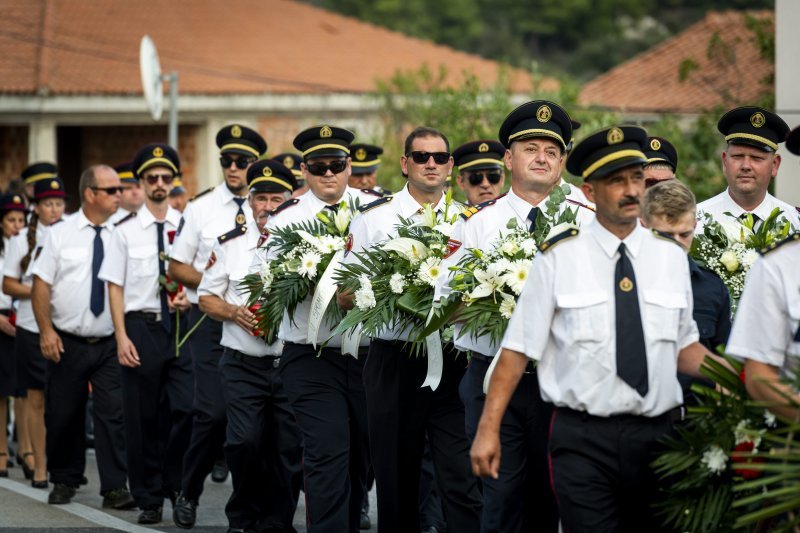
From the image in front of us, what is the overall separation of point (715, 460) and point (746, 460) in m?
0.12

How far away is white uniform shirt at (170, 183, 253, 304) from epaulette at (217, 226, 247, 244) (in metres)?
0.67

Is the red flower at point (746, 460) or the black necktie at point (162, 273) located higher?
the black necktie at point (162, 273)

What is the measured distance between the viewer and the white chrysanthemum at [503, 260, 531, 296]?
22.9 ft

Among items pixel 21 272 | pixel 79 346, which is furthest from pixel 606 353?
pixel 21 272

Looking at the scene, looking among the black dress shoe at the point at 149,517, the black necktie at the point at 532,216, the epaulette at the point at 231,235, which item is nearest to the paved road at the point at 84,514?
the black dress shoe at the point at 149,517

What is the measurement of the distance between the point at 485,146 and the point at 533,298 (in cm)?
545

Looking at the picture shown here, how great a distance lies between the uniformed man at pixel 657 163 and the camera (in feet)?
30.3

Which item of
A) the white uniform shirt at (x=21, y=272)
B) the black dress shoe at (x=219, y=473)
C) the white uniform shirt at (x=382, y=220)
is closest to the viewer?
the white uniform shirt at (x=382, y=220)

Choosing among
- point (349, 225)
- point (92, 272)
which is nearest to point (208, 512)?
point (92, 272)

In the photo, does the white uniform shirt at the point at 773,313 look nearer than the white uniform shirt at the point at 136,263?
Yes

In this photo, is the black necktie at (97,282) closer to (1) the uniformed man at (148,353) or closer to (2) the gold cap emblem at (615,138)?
(1) the uniformed man at (148,353)

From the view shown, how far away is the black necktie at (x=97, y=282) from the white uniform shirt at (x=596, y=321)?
19.7 ft

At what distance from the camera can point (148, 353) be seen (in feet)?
36.2

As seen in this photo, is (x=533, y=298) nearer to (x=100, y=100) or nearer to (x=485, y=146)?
(x=485, y=146)
